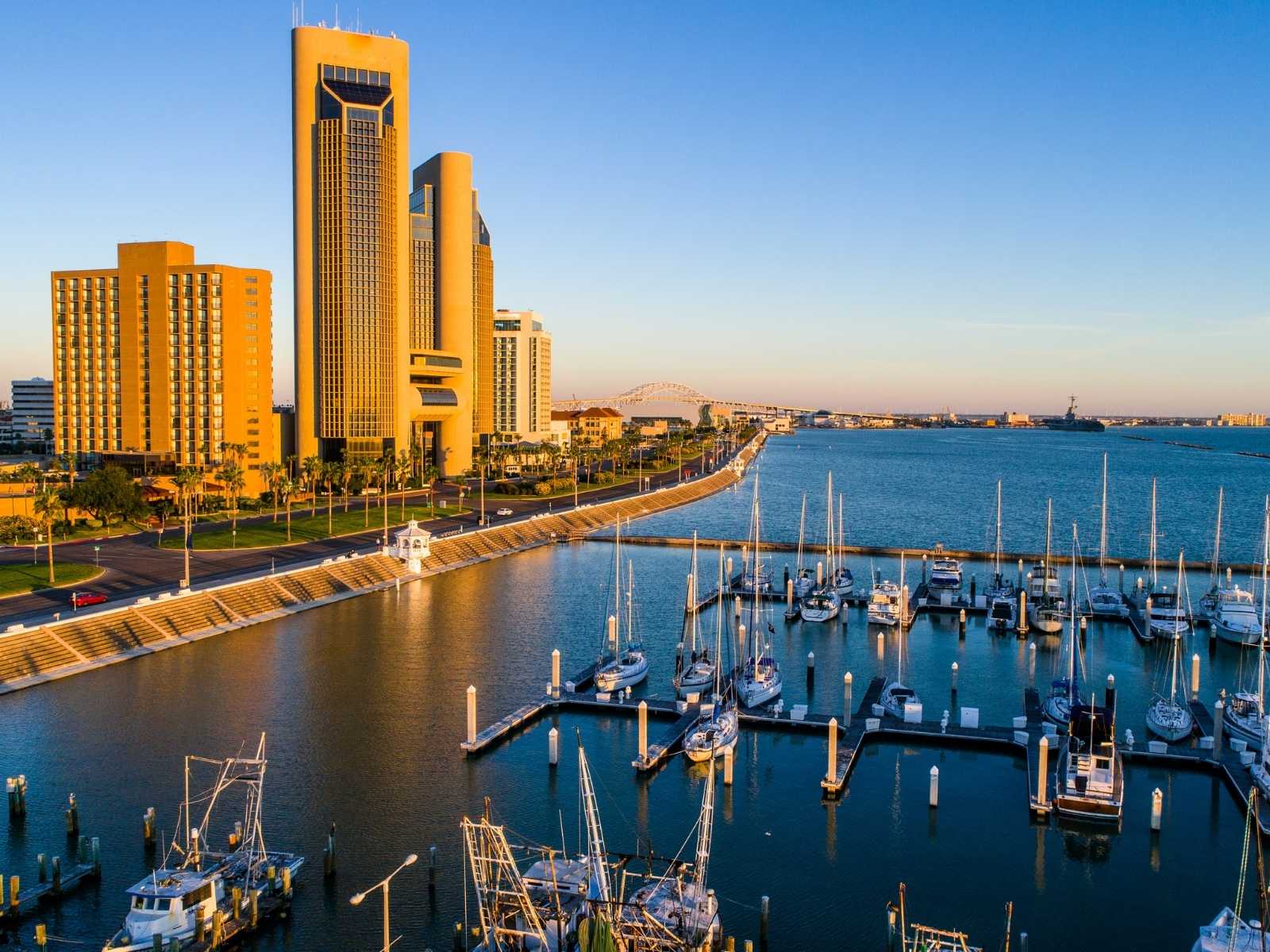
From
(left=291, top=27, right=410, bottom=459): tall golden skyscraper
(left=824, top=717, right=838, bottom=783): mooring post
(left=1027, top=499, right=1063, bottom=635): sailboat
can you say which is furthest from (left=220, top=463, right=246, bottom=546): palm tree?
(left=824, top=717, right=838, bottom=783): mooring post

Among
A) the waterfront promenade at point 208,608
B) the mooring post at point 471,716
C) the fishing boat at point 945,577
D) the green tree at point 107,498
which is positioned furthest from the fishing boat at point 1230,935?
the green tree at point 107,498

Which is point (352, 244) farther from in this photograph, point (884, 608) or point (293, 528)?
point (884, 608)

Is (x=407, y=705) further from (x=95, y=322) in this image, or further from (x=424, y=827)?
(x=95, y=322)

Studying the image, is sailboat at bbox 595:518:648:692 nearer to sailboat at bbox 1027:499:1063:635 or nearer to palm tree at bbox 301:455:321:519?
sailboat at bbox 1027:499:1063:635

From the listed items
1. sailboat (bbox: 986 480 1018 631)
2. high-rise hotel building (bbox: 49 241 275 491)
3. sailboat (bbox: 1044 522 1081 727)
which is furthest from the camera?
→ high-rise hotel building (bbox: 49 241 275 491)

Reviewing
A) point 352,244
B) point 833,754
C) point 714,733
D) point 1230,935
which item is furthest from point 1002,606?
point 352,244

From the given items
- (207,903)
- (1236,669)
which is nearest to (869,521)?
(1236,669)
